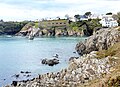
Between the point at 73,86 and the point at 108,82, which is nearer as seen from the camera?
the point at 108,82

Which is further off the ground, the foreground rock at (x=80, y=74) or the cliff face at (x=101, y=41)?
the foreground rock at (x=80, y=74)

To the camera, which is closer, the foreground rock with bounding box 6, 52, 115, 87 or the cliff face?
the foreground rock with bounding box 6, 52, 115, 87

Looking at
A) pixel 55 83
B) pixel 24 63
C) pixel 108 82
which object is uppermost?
pixel 108 82

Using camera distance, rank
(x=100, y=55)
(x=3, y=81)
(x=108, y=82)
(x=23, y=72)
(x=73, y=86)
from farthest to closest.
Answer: (x=23, y=72) → (x=3, y=81) → (x=100, y=55) → (x=73, y=86) → (x=108, y=82)

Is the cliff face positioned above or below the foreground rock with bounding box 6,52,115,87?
below

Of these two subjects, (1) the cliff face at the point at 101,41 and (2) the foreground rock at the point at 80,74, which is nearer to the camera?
(2) the foreground rock at the point at 80,74

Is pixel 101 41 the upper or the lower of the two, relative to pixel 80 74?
lower

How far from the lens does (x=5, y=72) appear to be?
225 feet

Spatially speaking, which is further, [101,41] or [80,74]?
[101,41]

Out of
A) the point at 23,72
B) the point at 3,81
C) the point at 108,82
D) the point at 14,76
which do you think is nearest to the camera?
the point at 108,82

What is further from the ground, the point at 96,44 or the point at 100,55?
the point at 100,55

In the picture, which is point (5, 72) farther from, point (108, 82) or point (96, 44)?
point (108, 82)

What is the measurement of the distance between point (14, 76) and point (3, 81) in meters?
5.48

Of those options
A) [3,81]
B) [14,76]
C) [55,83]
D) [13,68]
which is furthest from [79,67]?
[13,68]
